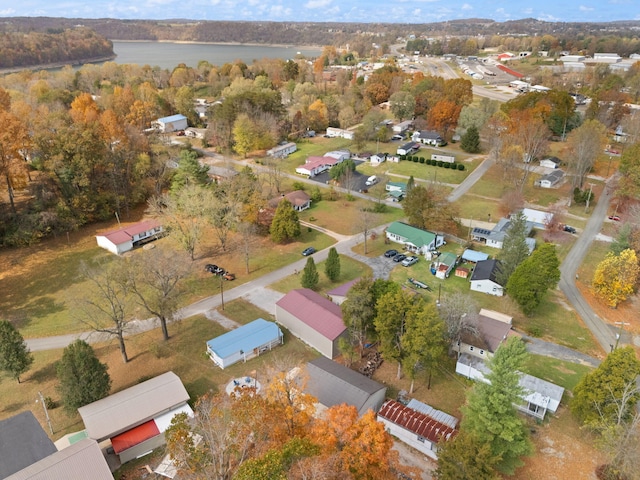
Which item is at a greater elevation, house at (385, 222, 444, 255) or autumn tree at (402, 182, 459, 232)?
autumn tree at (402, 182, 459, 232)

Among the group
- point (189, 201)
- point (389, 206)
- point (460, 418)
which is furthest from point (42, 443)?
point (389, 206)

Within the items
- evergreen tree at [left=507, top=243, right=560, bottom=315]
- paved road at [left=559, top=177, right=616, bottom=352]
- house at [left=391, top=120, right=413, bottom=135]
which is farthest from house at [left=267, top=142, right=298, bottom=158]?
evergreen tree at [left=507, top=243, right=560, bottom=315]

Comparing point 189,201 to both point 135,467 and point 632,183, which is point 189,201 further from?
point 632,183

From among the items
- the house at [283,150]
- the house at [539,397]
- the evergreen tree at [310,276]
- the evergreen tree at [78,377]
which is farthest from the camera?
the house at [283,150]

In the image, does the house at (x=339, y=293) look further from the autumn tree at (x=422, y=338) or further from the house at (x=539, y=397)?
the house at (x=539, y=397)

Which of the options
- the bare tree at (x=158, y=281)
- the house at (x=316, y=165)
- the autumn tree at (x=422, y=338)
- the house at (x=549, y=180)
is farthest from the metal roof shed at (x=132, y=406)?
the house at (x=549, y=180)

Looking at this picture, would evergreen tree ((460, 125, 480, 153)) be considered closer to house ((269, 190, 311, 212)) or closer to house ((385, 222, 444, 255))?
house ((385, 222, 444, 255))
